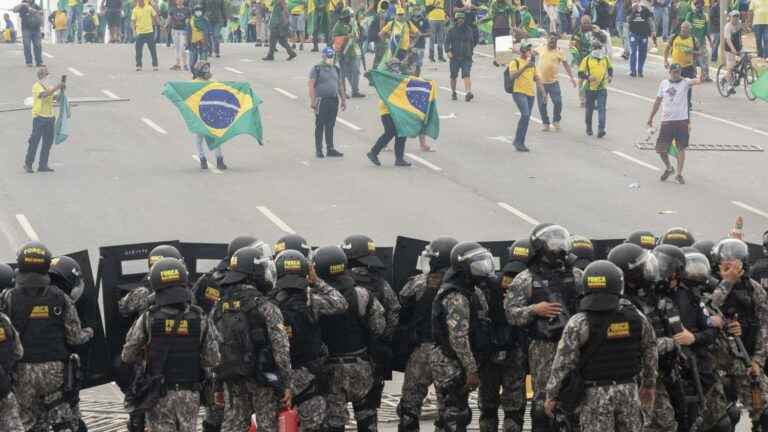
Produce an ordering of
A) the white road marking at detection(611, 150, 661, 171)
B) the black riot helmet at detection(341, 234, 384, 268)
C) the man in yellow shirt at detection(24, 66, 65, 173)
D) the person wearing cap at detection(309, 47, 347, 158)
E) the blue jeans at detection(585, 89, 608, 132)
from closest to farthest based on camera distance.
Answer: the black riot helmet at detection(341, 234, 384, 268), the man in yellow shirt at detection(24, 66, 65, 173), the person wearing cap at detection(309, 47, 347, 158), the white road marking at detection(611, 150, 661, 171), the blue jeans at detection(585, 89, 608, 132)

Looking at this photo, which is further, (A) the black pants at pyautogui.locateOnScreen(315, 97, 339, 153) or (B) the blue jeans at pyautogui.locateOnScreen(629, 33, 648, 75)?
(B) the blue jeans at pyautogui.locateOnScreen(629, 33, 648, 75)

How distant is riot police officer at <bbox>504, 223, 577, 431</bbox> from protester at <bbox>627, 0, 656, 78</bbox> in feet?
79.2

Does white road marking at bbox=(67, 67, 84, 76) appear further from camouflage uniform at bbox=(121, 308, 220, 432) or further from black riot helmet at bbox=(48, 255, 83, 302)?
camouflage uniform at bbox=(121, 308, 220, 432)

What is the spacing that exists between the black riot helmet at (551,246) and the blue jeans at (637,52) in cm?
2447

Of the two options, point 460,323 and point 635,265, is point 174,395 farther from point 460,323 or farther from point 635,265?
point 635,265

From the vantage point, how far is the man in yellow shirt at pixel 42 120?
24578mm

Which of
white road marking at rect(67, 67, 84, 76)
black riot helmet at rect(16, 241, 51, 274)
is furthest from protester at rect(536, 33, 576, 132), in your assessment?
black riot helmet at rect(16, 241, 51, 274)

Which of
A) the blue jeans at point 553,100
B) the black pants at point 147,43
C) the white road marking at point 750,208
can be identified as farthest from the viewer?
the black pants at point 147,43

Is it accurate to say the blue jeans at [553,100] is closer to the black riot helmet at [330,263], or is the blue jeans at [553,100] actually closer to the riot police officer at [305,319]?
the black riot helmet at [330,263]

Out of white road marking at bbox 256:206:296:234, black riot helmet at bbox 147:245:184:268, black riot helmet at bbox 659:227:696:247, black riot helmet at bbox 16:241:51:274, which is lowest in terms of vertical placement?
white road marking at bbox 256:206:296:234

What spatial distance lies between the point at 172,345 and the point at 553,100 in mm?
18679

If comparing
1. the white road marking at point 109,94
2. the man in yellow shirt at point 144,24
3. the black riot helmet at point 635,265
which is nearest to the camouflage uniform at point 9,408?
the black riot helmet at point 635,265

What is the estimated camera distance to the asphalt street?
70.2 ft

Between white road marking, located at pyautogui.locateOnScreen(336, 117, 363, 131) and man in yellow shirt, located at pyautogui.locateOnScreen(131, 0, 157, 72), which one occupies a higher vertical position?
man in yellow shirt, located at pyautogui.locateOnScreen(131, 0, 157, 72)
